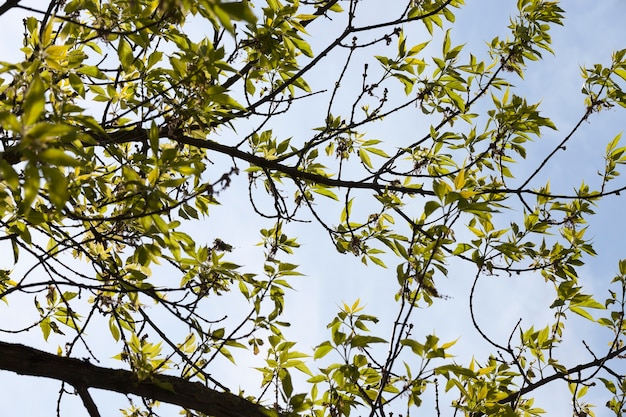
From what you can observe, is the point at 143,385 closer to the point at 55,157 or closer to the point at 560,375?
the point at 55,157

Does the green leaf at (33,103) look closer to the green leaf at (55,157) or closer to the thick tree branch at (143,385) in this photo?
the green leaf at (55,157)

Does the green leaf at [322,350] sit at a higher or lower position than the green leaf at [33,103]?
lower

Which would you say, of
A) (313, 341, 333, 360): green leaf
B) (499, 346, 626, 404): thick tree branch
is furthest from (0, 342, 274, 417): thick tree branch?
(499, 346, 626, 404): thick tree branch

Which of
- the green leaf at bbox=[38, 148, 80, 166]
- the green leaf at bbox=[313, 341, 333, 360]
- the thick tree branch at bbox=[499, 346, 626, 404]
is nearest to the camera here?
the green leaf at bbox=[38, 148, 80, 166]

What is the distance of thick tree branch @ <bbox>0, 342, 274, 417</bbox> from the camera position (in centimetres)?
254

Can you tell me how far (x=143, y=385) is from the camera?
8.55ft

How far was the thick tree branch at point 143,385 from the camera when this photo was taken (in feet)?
8.34

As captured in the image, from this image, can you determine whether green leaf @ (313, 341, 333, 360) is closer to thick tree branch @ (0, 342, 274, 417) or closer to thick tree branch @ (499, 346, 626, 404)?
thick tree branch @ (0, 342, 274, 417)

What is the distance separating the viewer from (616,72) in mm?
3521

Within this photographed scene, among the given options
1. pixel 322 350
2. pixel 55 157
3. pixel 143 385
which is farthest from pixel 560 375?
pixel 55 157

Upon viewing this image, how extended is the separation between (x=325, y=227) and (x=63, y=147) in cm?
178

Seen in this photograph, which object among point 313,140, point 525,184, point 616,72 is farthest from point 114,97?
point 616,72

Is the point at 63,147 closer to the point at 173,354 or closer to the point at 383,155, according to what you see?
the point at 173,354

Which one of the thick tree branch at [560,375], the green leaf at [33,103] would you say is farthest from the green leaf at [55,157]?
the thick tree branch at [560,375]
